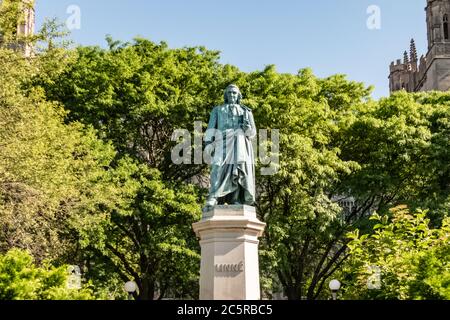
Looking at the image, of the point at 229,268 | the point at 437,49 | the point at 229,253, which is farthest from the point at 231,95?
the point at 437,49

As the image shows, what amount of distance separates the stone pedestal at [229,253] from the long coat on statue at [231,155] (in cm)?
71

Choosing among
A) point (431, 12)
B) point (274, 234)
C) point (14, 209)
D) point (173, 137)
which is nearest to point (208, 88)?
point (173, 137)

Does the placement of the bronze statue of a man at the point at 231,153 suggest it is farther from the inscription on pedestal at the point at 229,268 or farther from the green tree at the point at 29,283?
the green tree at the point at 29,283

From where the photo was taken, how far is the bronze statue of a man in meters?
14.7

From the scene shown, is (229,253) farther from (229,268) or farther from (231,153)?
(231,153)

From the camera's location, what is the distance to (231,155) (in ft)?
48.5

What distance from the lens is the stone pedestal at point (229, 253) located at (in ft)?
44.3

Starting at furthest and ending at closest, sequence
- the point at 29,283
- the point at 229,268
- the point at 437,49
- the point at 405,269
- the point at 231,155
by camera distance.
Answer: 1. the point at 437,49
2. the point at 231,155
3. the point at 405,269
4. the point at 229,268
5. the point at 29,283

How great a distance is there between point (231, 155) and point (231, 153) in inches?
1.8

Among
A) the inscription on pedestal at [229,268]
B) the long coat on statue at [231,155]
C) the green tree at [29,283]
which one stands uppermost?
the long coat on statue at [231,155]

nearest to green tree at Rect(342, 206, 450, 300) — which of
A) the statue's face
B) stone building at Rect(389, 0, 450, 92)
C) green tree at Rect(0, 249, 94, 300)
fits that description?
the statue's face

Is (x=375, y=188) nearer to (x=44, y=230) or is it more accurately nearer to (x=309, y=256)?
(x=309, y=256)

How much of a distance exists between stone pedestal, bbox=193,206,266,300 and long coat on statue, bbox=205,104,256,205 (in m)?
0.71

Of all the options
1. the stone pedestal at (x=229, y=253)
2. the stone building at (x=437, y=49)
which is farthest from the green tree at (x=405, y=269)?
the stone building at (x=437, y=49)
